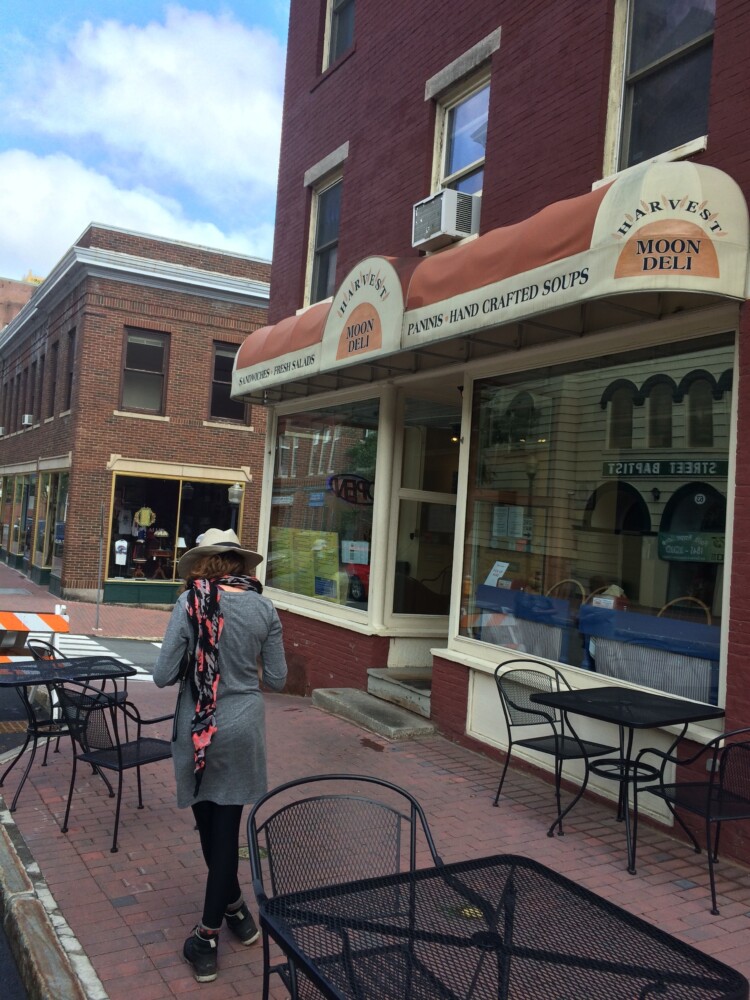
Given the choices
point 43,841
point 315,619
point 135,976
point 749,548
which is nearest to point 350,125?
point 315,619

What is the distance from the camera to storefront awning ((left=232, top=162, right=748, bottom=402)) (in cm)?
487

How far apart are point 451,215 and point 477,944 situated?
6.61m

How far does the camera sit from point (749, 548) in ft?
16.1

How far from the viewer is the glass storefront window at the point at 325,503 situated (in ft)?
30.4

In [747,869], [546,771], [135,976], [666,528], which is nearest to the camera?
[135,976]

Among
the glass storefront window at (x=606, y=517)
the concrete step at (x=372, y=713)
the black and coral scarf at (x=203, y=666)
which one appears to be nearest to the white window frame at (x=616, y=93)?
the glass storefront window at (x=606, y=517)

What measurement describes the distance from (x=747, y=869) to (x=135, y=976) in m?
3.28

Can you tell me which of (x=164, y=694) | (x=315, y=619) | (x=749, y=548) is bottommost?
(x=164, y=694)

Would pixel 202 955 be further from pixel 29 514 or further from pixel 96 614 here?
pixel 29 514

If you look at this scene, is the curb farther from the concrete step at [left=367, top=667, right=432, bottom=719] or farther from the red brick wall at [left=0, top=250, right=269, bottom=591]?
the red brick wall at [left=0, top=250, right=269, bottom=591]

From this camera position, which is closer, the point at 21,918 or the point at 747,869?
the point at 21,918

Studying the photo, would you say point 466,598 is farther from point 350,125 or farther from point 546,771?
point 350,125

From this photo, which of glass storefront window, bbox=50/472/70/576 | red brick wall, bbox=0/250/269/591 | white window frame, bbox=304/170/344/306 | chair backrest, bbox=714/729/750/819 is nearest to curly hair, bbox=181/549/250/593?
chair backrest, bbox=714/729/750/819

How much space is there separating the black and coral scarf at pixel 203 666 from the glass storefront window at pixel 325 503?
5396 millimetres
